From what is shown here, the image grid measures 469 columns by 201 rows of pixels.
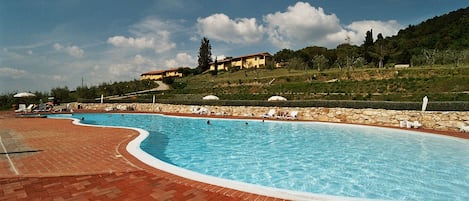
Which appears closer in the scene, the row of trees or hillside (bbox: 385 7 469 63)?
the row of trees

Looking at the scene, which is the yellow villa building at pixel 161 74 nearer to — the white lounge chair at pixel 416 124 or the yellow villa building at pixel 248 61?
the yellow villa building at pixel 248 61

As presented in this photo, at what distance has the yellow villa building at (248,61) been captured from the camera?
6800 centimetres

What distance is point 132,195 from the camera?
3984mm

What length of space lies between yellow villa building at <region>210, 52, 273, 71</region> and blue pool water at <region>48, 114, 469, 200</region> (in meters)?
54.9

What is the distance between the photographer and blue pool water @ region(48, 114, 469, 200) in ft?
17.6

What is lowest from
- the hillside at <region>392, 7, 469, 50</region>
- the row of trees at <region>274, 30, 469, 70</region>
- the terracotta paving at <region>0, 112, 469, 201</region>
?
the terracotta paving at <region>0, 112, 469, 201</region>

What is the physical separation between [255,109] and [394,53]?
4207cm

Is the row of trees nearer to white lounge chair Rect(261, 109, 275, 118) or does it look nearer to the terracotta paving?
white lounge chair Rect(261, 109, 275, 118)

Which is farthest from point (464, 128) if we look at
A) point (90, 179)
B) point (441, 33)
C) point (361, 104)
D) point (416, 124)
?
point (441, 33)

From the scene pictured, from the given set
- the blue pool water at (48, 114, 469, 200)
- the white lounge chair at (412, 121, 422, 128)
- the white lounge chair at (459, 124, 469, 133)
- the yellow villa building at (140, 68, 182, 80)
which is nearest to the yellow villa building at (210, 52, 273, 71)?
the yellow villa building at (140, 68, 182, 80)

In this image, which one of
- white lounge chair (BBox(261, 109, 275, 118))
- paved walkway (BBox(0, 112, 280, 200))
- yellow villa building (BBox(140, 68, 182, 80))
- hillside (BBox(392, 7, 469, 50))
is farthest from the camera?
yellow villa building (BBox(140, 68, 182, 80))

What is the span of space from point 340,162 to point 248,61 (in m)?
64.4

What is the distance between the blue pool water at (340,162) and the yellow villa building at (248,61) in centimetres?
5491

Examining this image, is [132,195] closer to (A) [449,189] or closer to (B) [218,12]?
(A) [449,189]
